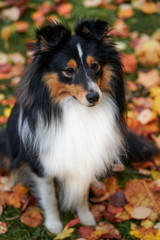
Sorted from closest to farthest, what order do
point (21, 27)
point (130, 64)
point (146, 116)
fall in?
point (146, 116)
point (130, 64)
point (21, 27)

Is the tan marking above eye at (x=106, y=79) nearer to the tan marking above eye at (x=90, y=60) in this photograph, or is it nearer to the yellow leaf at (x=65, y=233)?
the tan marking above eye at (x=90, y=60)

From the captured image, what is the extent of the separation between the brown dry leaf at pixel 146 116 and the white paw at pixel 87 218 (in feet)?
4.24

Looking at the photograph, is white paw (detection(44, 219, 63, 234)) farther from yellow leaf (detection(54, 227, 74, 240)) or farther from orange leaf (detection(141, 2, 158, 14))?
orange leaf (detection(141, 2, 158, 14))

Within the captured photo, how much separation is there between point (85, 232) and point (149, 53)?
277 centimetres

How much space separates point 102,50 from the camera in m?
2.77

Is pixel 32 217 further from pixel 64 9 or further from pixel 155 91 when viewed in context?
pixel 64 9

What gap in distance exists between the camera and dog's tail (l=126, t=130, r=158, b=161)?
370cm

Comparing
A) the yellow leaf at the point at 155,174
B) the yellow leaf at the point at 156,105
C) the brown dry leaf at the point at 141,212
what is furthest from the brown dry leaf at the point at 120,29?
the brown dry leaf at the point at 141,212

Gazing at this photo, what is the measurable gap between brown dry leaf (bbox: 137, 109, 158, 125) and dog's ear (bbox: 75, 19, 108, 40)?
5.31ft

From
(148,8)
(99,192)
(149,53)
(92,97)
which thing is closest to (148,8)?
(148,8)

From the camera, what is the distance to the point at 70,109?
278 cm

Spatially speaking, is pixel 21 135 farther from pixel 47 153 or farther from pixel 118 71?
pixel 118 71

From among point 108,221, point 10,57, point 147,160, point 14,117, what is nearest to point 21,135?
point 14,117

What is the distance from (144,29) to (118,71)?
3020mm
